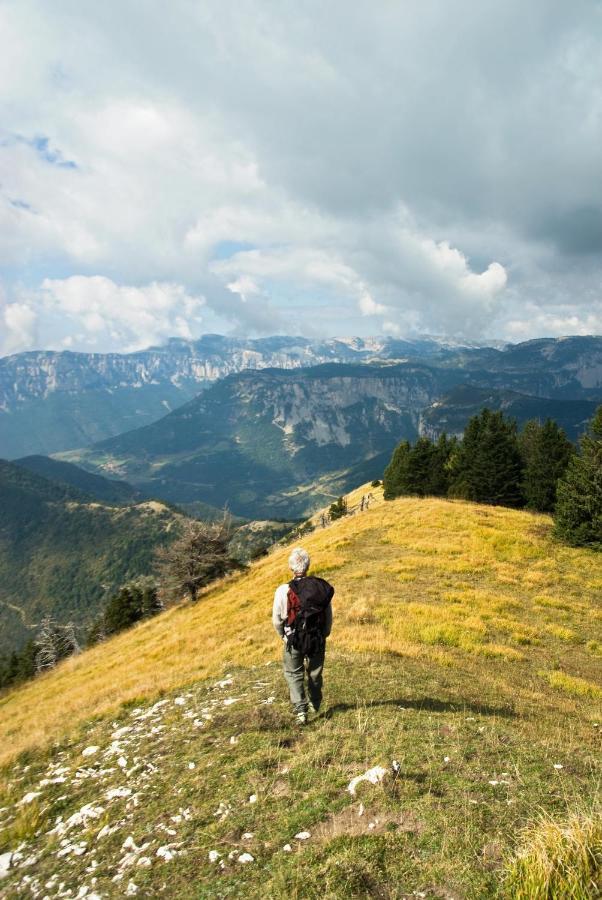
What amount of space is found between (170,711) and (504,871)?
8981 mm

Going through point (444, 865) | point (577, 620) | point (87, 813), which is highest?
point (444, 865)

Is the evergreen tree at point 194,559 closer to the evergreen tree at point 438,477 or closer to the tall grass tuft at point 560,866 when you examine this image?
the evergreen tree at point 438,477

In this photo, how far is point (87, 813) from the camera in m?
6.95

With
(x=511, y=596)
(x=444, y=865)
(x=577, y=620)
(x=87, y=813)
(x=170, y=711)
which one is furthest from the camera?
(x=511, y=596)

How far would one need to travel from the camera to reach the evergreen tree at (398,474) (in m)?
64.0

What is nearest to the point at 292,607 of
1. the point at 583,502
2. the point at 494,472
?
the point at 583,502

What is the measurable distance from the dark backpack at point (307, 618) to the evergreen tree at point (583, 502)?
2785cm

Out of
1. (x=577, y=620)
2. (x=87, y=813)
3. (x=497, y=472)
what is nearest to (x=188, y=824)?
(x=87, y=813)

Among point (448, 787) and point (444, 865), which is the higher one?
point (444, 865)

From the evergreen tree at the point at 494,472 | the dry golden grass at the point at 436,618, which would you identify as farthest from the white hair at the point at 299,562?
the evergreen tree at the point at 494,472

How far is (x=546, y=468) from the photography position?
50.4 m

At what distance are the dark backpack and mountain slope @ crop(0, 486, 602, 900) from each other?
1.52m

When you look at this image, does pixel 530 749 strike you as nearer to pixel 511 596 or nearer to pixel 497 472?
pixel 511 596

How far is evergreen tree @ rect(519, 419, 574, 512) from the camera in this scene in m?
49.7
